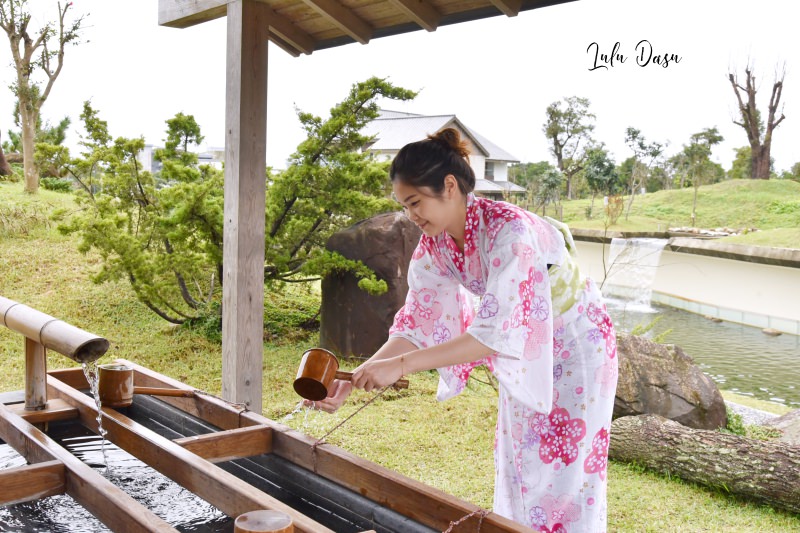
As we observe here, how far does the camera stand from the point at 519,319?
5.09 ft

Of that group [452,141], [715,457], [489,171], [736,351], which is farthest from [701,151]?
[452,141]

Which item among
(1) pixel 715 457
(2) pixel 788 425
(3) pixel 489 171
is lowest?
(2) pixel 788 425

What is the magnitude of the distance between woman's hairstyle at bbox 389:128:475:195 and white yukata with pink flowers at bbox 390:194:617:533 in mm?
83

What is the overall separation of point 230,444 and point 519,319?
3.01 feet

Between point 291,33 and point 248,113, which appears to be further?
point 291,33

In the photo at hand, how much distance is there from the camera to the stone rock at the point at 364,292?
5.43 metres

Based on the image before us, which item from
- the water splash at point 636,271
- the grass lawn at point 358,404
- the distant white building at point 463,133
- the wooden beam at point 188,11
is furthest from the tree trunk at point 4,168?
the water splash at point 636,271

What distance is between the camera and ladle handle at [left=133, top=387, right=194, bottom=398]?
2216mm

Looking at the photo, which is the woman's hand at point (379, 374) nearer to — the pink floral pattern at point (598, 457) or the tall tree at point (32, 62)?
the pink floral pattern at point (598, 457)

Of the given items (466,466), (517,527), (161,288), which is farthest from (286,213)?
(517,527)

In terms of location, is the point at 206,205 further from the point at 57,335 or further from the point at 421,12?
the point at 57,335

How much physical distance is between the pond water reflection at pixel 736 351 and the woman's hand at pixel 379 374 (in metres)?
4.40

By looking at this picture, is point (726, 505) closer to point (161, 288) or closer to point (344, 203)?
point (344, 203)

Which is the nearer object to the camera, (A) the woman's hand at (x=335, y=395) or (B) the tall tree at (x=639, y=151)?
(A) the woman's hand at (x=335, y=395)
